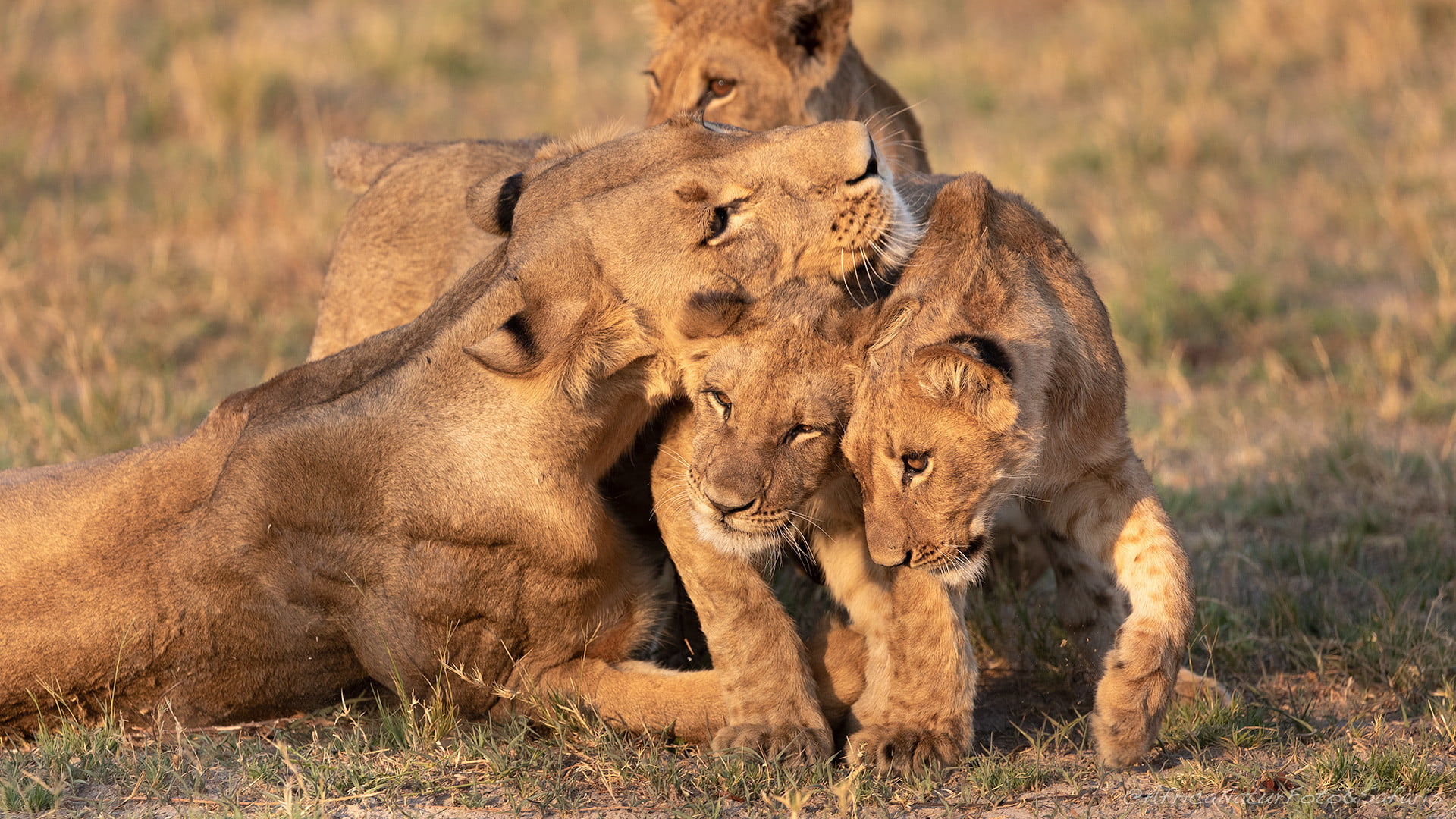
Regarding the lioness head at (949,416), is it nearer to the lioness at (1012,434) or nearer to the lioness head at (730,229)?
the lioness at (1012,434)

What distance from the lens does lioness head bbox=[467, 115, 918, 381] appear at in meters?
3.61

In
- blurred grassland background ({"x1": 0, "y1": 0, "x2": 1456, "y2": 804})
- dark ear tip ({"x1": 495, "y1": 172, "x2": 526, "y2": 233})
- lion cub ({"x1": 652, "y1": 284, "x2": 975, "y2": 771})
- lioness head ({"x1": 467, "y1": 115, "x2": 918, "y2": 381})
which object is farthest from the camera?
blurred grassland background ({"x1": 0, "y1": 0, "x2": 1456, "y2": 804})

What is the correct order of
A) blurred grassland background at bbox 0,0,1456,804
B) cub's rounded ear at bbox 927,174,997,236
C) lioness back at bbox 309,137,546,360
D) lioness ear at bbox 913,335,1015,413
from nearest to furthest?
lioness ear at bbox 913,335,1015,413
cub's rounded ear at bbox 927,174,997,236
lioness back at bbox 309,137,546,360
blurred grassland background at bbox 0,0,1456,804

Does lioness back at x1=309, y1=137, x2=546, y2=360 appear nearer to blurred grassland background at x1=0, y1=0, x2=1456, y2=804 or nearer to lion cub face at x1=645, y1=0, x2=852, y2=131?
lion cub face at x1=645, y1=0, x2=852, y2=131

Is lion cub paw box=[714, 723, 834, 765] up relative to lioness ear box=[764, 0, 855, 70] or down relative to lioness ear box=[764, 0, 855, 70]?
down

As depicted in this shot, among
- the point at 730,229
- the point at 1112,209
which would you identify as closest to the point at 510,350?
the point at 730,229

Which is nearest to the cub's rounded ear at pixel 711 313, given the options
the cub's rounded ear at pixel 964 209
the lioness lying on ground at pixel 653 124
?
the cub's rounded ear at pixel 964 209

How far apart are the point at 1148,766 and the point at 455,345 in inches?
72.6

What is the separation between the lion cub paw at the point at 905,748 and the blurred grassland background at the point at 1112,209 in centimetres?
80

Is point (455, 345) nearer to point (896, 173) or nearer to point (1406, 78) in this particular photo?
point (896, 173)

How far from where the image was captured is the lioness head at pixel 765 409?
3.42 metres

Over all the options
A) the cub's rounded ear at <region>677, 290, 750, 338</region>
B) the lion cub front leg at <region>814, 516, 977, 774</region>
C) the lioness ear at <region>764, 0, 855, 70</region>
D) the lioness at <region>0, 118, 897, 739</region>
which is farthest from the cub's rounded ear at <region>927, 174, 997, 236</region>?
the lioness ear at <region>764, 0, 855, 70</region>

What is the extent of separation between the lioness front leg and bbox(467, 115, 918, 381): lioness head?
732 millimetres

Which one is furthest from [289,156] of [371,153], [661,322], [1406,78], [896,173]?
[1406,78]
